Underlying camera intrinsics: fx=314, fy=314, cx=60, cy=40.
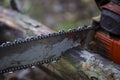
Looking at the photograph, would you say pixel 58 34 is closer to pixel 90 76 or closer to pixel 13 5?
pixel 90 76

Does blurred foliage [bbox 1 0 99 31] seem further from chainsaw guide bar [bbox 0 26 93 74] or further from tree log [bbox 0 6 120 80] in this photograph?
chainsaw guide bar [bbox 0 26 93 74]

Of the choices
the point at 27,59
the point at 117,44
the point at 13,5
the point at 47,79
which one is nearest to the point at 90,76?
the point at 117,44

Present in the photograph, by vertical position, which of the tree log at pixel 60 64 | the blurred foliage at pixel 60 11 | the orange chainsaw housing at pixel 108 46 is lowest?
the blurred foliage at pixel 60 11

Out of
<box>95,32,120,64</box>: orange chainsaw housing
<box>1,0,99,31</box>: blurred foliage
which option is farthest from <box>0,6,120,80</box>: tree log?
<box>1,0,99,31</box>: blurred foliage

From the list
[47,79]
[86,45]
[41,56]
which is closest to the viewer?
[41,56]

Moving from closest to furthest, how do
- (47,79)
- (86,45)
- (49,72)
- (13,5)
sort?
(86,45)
(49,72)
(47,79)
(13,5)

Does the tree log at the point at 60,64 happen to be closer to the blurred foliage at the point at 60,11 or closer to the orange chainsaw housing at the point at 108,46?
the orange chainsaw housing at the point at 108,46

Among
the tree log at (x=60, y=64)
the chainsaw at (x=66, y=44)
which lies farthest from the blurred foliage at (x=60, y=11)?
the chainsaw at (x=66, y=44)
